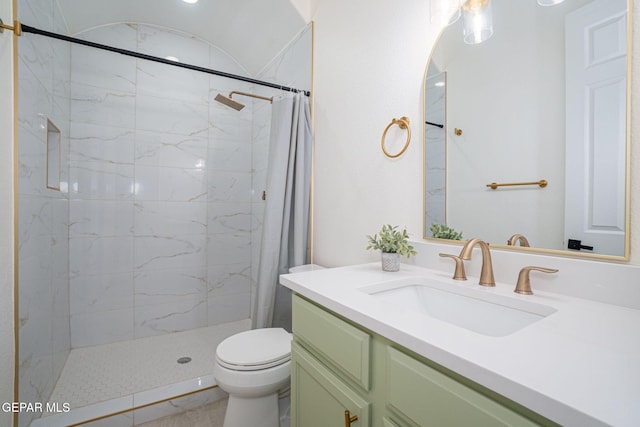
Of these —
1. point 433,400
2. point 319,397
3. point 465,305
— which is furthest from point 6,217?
point 465,305

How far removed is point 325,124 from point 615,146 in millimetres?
1444

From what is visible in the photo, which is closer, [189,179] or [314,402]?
[314,402]

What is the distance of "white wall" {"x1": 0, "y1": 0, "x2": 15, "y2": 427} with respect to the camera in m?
1.15

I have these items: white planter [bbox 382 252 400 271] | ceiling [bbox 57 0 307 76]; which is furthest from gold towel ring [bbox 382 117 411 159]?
ceiling [bbox 57 0 307 76]

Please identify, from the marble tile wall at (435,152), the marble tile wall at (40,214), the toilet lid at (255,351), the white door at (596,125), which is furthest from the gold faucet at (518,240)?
the marble tile wall at (40,214)

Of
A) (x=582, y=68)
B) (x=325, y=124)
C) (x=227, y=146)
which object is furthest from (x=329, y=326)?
(x=227, y=146)

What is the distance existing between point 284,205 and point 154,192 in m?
1.42

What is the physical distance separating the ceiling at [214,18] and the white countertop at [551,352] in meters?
2.26

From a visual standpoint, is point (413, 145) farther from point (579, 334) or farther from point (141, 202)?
point (141, 202)

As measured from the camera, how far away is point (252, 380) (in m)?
1.28

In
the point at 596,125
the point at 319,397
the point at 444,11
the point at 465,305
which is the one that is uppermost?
the point at 444,11

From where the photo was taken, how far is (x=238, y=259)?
295 cm

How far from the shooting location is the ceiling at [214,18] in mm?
2156

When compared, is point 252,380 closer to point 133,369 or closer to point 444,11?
point 133,369
